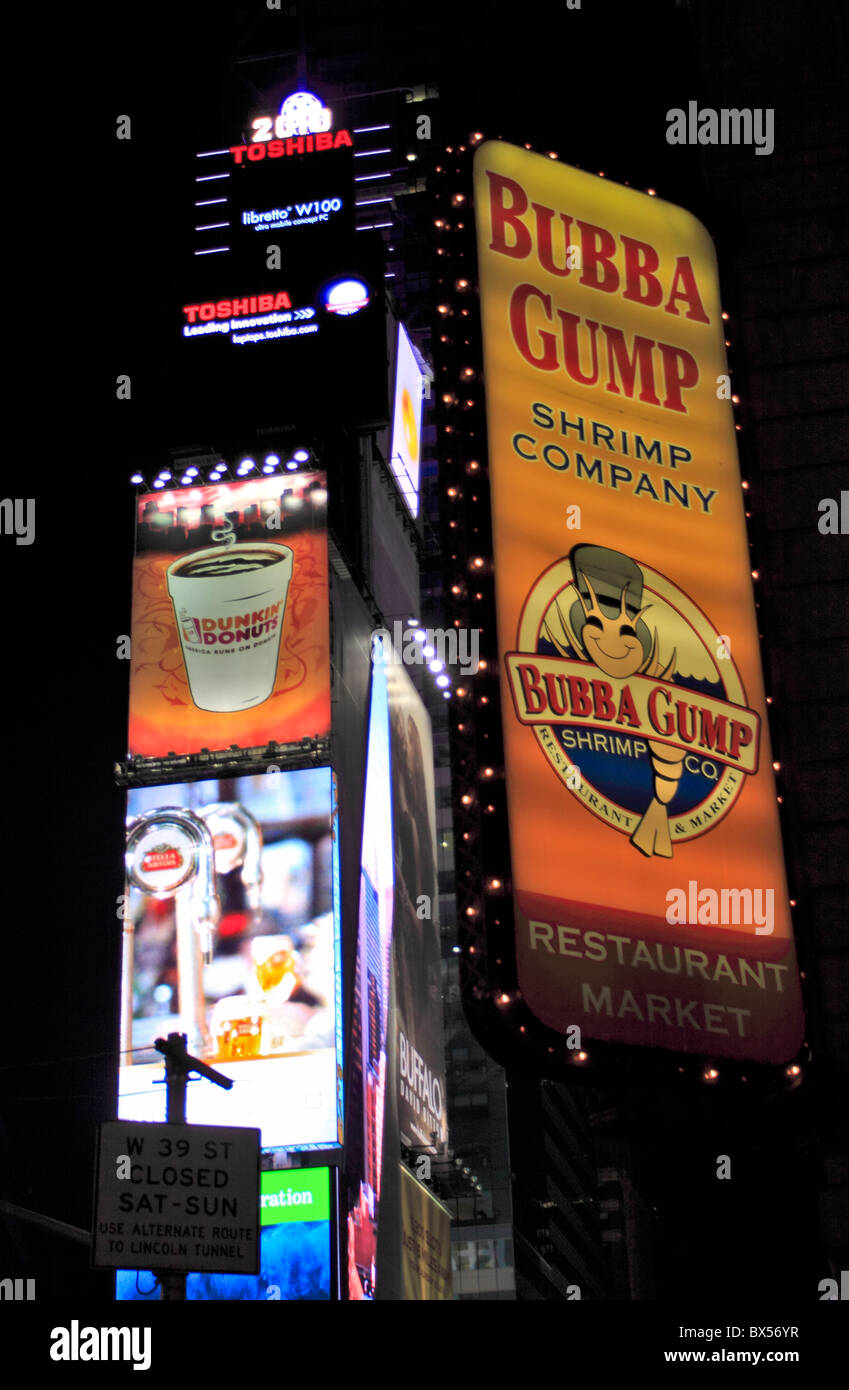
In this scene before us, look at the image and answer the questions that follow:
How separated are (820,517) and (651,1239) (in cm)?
478

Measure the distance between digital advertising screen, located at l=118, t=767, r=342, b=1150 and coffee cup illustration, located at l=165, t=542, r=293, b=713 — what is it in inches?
81.0

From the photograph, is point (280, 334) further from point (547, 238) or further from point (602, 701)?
point (602, 701)

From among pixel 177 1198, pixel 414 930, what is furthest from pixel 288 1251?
pixel 177 1198

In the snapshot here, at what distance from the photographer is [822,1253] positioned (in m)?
8.70

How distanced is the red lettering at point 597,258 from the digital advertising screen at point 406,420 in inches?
1253

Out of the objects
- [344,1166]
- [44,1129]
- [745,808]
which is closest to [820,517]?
[745,808]

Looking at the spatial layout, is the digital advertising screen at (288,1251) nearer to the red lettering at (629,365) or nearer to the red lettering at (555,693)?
the red lettering at (629,365)

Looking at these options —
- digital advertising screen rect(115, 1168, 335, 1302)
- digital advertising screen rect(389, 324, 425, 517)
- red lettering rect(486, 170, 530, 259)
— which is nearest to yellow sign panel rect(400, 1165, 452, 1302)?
digital advertising screen rect(115, 1168, 335, 1302)

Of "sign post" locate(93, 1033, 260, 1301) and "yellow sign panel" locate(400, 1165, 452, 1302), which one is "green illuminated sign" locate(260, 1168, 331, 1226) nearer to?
"yellow sign panel" locate(400, 1165, 452, 1302)

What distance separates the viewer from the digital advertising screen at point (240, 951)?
30.5m

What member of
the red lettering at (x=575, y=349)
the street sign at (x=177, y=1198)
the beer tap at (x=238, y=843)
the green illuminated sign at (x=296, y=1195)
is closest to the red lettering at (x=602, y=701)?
the red lettering at (x=575, y=349)

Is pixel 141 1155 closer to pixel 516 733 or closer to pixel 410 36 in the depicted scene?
pixel 516 733

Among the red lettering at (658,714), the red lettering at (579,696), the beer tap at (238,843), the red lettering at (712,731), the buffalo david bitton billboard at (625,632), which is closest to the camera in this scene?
the buffalo david bitton billboard at (625,632)
